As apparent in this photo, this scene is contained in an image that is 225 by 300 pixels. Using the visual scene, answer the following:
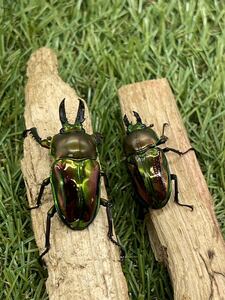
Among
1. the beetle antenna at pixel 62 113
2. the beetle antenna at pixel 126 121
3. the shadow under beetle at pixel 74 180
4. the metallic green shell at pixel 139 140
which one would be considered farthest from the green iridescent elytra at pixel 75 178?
the beetle antenna at pixel 126 121

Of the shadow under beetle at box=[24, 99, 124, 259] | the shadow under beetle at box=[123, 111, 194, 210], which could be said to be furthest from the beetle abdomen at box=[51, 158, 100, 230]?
the shadow under beetle at box=[123, 111, 194, 210]

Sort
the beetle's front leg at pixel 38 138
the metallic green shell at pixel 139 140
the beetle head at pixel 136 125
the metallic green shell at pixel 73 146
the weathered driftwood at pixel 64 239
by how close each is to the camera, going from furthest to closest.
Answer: the beetle head at pixel 136 125 < the metallic green shell at pixel 139 140 < the beetle's front leg at pixel 38 138 < the metallic green shell at pixel 73 146 < the weathered driftwood at pixel 64 239

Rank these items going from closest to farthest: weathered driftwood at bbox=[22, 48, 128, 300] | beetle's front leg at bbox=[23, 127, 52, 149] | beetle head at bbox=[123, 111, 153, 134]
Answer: weathered driftwood at bbox=[22, 48, 128, 300]
beetle's front leg at bbox=[23, 127, 52, 149]
beetle head at bbox=[123, 111, 153, 134]

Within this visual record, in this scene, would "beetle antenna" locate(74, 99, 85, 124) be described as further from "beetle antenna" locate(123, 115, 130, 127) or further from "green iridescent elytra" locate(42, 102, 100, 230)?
"beetle antenna" locate(123, 115, 130, 127)

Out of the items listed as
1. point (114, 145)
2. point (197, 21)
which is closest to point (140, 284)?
point (114, 145)

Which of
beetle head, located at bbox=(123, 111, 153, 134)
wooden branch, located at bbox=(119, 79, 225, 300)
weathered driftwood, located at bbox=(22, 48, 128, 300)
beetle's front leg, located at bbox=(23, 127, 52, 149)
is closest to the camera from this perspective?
weathered driftwood, located at bbox=(22, 48, 128, 300)

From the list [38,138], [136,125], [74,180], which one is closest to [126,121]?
[136,125]

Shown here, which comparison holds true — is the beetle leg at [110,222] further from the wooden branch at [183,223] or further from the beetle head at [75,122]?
the beetle head at [75,122]
